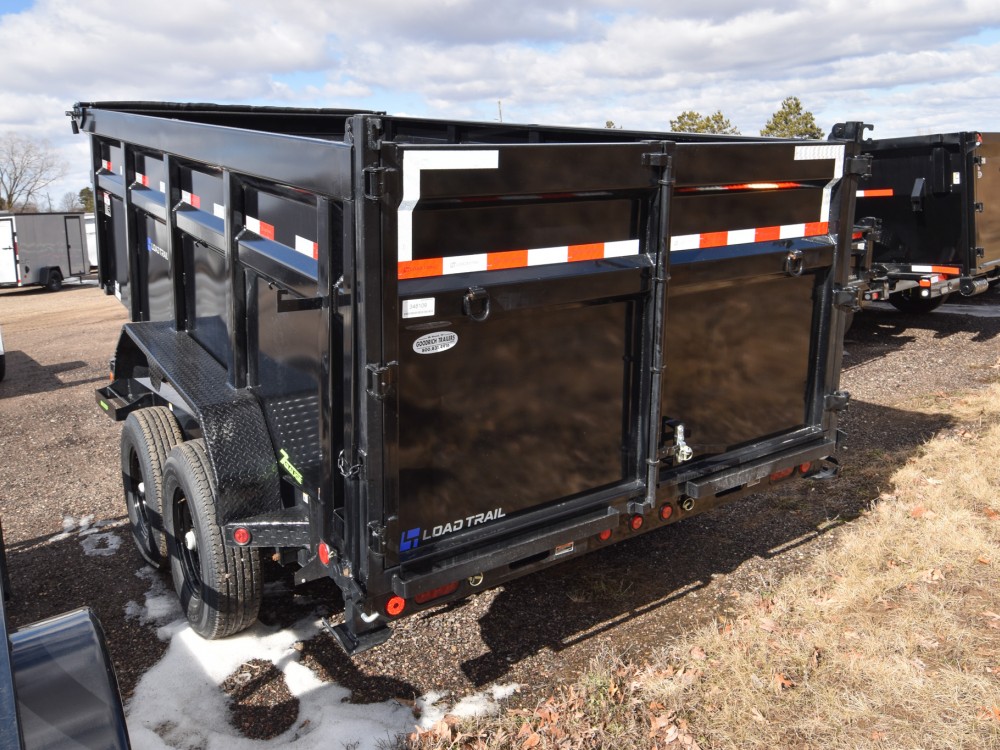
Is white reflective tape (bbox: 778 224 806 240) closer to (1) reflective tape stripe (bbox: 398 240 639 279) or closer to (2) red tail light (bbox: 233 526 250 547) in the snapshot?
(1) reflective tape stripe (bbox: 398 240 639 279)

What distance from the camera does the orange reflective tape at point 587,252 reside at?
11.0 ft

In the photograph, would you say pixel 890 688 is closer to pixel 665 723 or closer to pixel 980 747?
pixel 980 747

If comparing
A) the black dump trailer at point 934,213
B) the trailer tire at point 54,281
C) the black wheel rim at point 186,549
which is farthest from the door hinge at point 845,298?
the trailer tire at point 54,281

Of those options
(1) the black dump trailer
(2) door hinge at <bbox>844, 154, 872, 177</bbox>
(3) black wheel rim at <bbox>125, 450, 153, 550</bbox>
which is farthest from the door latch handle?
(1) the black dump trailer

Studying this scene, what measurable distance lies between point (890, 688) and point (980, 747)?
419mm

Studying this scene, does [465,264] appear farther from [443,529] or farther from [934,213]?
[934,213]

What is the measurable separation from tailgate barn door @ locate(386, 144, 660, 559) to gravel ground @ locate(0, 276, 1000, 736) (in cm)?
100

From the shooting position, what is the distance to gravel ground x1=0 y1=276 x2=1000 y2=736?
403 cm

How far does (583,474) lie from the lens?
144 inches

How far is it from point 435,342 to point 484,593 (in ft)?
6.94

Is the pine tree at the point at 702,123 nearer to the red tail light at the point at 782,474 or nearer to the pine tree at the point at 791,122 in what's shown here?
the pine tree at the point at 791,122

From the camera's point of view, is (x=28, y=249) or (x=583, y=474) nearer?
(x=583, y=474)

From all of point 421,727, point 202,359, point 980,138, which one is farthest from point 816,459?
point 980,138

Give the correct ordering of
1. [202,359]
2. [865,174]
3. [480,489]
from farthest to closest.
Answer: [202,359] → [865,174] → [480,489]
